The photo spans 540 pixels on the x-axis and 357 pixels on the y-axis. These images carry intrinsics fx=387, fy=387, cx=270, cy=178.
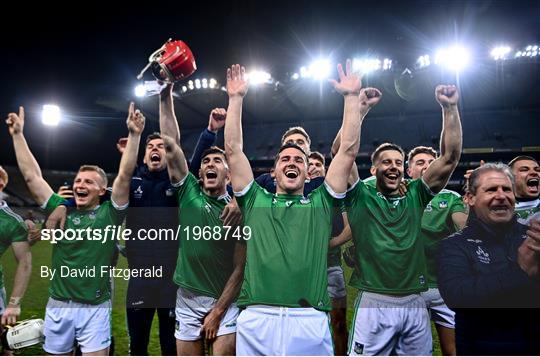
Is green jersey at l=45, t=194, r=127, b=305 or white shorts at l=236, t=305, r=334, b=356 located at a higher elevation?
green jersey at l=45, t=194, r=127, b=305

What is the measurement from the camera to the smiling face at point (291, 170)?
106 inches

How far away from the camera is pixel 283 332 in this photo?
2441mm

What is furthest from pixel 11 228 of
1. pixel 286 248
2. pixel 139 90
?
pixel 139 90

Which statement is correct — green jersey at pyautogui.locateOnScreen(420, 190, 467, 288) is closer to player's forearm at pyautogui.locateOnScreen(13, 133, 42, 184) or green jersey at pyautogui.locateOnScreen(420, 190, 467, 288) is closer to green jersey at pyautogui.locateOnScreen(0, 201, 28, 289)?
player's forearm at pyautogui.locateOnScreen(13, 133, 42, 184)

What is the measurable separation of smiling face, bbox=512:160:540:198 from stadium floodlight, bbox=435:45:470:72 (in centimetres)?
1512

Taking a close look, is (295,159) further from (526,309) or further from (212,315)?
(526,309)

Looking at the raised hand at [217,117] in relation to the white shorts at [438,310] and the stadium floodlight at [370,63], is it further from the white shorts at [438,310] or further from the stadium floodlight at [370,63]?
the stadium floodlight at [370,63]

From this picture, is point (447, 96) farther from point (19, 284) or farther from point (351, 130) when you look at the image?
point (19, 284)

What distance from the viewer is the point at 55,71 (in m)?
12.6

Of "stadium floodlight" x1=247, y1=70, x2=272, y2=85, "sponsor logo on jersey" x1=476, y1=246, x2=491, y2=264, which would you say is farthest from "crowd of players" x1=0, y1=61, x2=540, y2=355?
"stadium floodlight" x1=247, y1=70, x2=272, y2=85

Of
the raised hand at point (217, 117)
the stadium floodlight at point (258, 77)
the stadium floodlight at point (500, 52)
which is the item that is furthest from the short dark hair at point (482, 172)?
the stadium floodlight at point (258, 77)

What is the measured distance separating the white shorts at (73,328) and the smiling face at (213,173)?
4.41 feet

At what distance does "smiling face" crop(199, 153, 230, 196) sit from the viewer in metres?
3.17

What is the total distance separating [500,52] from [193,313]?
17.8 m
